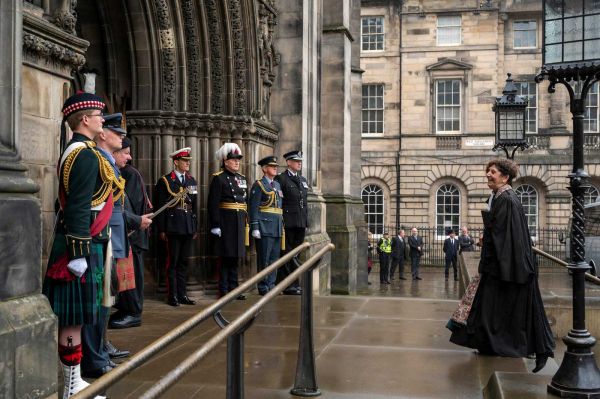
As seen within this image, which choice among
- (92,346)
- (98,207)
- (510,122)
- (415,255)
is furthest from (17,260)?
(415,255)

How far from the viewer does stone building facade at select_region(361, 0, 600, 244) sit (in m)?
36.6

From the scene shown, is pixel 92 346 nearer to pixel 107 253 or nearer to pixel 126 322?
pixel 107 253

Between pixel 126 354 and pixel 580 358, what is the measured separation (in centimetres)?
330

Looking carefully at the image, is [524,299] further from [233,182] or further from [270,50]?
[270,50]

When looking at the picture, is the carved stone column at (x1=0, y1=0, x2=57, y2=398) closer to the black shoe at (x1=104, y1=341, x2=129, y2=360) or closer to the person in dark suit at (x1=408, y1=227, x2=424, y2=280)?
the black shoe at (x1=104, y1=341, x2=129, y2=360)

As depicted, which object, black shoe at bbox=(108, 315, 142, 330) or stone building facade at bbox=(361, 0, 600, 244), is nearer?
black shoe at bbox=(108, 315, 142, 330)

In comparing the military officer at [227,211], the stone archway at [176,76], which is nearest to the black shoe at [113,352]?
the military officer at [227,211]

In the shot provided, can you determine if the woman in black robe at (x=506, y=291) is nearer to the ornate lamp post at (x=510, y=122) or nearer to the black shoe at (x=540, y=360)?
the black shoe at (x=540, y=360)

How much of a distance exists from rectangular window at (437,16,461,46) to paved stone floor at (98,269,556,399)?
31881mm

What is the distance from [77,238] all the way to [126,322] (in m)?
2.88

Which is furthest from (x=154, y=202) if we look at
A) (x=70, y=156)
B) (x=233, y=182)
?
(x=70, y=156)

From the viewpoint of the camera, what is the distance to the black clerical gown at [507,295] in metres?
5.63

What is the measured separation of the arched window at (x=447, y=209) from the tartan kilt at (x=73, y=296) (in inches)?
1324

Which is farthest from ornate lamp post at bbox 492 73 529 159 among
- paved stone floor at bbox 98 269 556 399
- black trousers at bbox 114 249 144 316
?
black trousers at bbox 114 249 144 316
